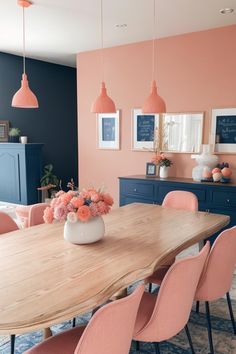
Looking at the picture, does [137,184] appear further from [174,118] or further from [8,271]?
[8,271]

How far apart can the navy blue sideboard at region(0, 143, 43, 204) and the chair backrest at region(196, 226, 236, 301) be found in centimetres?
410

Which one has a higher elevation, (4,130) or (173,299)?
(4,130)

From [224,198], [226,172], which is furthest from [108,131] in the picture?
[224,198]

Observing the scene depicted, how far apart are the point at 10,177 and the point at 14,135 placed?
75 centimetres

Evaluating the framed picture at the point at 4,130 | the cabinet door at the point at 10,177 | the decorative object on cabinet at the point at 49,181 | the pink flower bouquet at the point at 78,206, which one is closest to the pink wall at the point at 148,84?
the decorative object on cabinet at the point at 49,181

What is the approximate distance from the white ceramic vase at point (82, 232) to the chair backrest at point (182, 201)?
140 cm

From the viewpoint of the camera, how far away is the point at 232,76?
408cm

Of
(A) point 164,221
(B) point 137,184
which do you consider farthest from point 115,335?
(B) point 137,184

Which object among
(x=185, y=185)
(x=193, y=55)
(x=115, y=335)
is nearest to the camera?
(x=115, y=335)

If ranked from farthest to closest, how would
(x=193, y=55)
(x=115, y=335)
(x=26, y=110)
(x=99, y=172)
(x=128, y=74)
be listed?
(x=26, y=110), (x=99, y=172), (x=128, y=74), (x=193, y=55), (x=115, y=335)

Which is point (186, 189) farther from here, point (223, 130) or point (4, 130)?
point (4, 130)

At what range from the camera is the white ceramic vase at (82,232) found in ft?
6.57

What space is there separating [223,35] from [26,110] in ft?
12.3

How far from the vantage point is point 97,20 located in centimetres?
392
